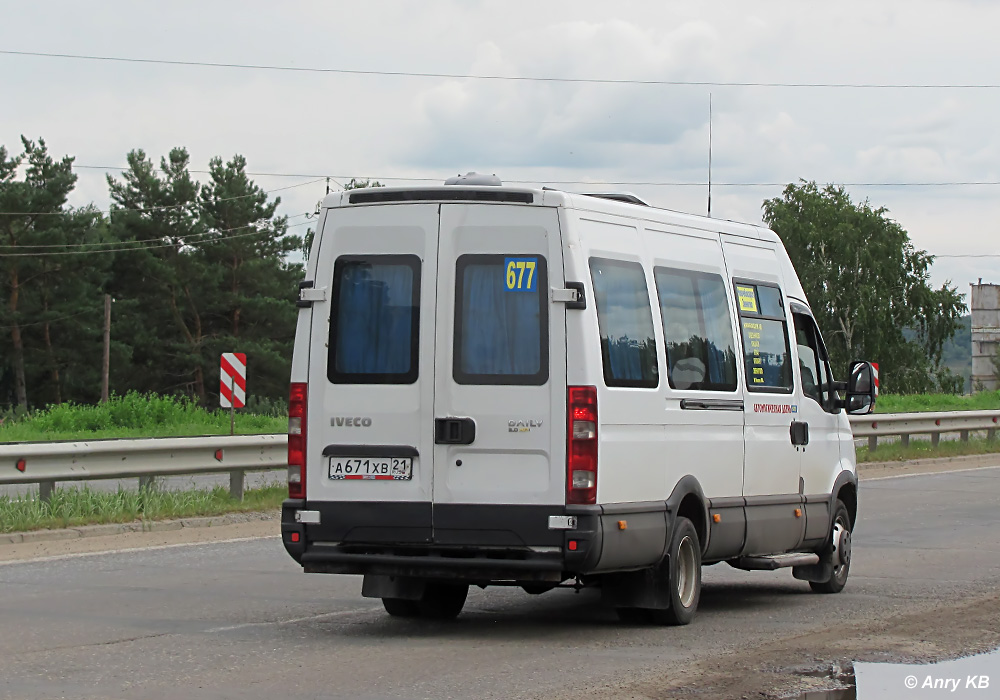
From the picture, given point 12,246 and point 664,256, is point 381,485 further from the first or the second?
point 12,246

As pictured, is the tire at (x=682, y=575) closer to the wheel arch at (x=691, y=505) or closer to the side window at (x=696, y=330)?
the wheel arch at (x=691, y=505)

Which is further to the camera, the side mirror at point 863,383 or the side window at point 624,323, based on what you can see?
the side mirror at point 863,383

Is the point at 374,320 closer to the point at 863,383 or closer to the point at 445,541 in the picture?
the point at 445,541

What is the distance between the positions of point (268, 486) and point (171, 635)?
974cm

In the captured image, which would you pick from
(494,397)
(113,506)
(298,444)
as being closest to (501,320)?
(494,397)

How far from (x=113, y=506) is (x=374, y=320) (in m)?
7.39

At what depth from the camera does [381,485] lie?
29.3ft

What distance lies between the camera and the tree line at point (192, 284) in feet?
222

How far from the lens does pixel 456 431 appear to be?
8.80 metres

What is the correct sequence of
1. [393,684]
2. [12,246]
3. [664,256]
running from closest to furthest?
[393,684] < [664,256] < [12,246]

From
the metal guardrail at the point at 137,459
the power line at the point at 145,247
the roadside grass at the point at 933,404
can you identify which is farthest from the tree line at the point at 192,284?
the metal guardrail at the point at 137,459

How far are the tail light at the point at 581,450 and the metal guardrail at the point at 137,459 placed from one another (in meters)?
7.60

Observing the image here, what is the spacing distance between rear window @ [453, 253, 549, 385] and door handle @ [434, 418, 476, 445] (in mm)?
235

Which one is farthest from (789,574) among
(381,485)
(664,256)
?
(381,485)
